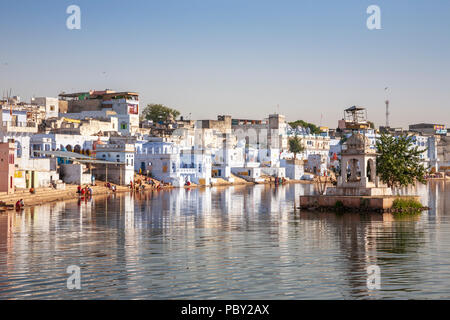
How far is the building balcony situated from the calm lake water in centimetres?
2679

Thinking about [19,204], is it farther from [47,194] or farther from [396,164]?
[396,164]

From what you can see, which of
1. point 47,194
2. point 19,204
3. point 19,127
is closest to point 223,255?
point 19,204

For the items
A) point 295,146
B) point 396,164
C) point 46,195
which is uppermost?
point 295,146

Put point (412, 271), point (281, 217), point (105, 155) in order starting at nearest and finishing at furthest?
1. point (412, 271)
2. point (281, 217)
3. point (105, 155)

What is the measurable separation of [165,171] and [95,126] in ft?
31.4

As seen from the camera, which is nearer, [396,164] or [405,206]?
[405,206]

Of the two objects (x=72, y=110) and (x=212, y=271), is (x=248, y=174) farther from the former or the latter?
(x=212, y=271)

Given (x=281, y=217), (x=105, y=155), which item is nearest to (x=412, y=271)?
(x=281, y=217)

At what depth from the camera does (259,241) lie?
2458cm

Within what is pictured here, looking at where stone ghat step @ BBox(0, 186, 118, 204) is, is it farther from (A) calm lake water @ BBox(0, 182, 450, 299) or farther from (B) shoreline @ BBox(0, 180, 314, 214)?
(A) calm lake water @ BBox(0, 182, 450, 299)

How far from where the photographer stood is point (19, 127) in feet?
202

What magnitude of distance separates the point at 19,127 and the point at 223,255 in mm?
44666

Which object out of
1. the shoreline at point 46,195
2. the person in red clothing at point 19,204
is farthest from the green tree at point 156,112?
the person in red clothing at point 19,204
